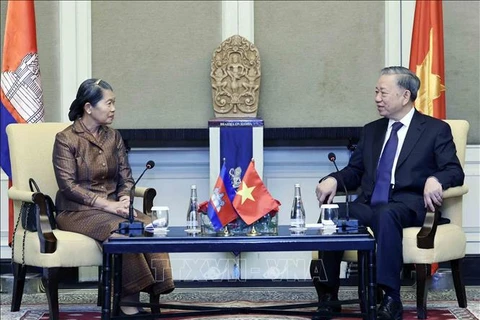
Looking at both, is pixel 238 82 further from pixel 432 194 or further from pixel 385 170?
pixel 432 194

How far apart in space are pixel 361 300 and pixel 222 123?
200 cm

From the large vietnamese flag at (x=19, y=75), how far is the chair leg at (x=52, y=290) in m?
1.14

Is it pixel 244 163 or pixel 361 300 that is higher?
pixel 244 163

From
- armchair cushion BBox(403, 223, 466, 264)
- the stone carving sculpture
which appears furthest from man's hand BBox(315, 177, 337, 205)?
the stone carving sculpture

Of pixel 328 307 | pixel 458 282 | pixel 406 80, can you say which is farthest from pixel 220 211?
pixel 458 282

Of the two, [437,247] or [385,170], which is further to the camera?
[385,170]

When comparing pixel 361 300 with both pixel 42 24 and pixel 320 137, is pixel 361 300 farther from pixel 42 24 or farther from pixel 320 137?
pixel 42 24

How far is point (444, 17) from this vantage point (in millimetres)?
6719

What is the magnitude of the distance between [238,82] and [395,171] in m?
1.59

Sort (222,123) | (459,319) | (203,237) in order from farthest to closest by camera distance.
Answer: (222,123), (459,319), (203,237)

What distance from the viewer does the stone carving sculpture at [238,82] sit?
21.9ft

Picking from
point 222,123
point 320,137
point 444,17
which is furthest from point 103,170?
point 444,17

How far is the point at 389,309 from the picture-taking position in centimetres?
495

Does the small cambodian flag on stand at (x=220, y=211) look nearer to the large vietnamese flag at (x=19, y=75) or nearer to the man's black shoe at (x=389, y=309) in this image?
the man's black shoe at (x=389, y=309)
